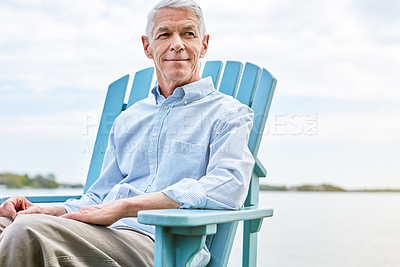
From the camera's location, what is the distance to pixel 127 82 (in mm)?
2580

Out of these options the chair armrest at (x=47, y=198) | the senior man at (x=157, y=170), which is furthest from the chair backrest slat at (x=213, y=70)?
the chair armrest at (x=47, y=198)

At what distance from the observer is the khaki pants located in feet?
4.34

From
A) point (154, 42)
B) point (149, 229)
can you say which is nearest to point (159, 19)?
point (154, 42)

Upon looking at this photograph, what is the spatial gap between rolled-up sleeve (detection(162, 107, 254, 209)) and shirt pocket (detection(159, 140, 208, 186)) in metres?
0.06

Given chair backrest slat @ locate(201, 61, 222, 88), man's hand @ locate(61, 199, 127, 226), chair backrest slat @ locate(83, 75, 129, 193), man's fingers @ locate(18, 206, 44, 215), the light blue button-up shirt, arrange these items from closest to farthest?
man's hand @ locate(61, 199, 127, 226) < the light blue button-up shirt < man's fingers @ locate(18, 206, 44, 215) < chair backrest slat @ locate(201, 61, 222, 88) < chair backrest slat @ locate(83, 75, 129, 193)

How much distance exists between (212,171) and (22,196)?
0.81 meters

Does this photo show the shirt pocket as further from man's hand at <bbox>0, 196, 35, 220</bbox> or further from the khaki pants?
man's hand at <bbox>0, 196, 35, 220</bbox>

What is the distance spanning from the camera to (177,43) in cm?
194

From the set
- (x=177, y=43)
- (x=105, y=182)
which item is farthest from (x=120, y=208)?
(x=177, y=43)

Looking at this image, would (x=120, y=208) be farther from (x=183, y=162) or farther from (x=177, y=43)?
(x=177, y=43)

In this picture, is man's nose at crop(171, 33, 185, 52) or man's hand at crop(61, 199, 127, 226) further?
man's nose at crop(171, 33, 185, 52)

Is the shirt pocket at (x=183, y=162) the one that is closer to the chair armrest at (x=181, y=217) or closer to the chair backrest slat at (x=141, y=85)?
the chair armrest at (x=181, y=217)

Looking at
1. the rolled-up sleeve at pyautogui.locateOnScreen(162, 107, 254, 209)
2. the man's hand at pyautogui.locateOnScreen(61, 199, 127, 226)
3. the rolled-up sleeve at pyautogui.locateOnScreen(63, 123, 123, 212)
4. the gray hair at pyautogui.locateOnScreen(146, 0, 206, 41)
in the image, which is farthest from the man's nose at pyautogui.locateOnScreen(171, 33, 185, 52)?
the man's hand at pyautogui.locateOnScreen(61, 199, 127, 226)

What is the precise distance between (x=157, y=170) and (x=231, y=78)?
594 mm
